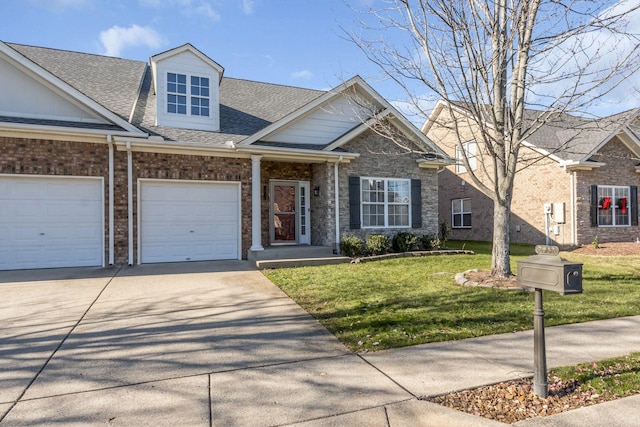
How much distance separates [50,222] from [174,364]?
7.86 meters

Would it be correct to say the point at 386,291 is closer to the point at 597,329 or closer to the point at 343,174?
the point at 597,329

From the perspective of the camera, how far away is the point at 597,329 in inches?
183

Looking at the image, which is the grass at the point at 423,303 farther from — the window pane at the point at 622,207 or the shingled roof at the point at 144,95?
the window pane at the point at 622,207

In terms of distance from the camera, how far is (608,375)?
131 inches

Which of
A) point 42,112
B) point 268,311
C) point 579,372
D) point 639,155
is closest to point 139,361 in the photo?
point 268,311

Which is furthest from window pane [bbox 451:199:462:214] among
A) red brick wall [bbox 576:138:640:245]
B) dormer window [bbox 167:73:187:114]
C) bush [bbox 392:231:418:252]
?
dormer window [bbox 167:73:187:114]

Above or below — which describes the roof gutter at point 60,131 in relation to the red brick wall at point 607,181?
above

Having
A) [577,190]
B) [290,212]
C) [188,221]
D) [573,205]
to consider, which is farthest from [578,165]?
[188,221]

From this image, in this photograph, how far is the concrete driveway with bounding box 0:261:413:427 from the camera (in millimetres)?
2752

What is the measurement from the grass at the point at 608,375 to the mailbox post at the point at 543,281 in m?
0.47

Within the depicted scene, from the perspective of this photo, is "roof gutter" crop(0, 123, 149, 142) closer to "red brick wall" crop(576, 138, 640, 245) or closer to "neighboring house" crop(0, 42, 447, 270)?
"neighboring house" crop(0, 42, 447, 270)

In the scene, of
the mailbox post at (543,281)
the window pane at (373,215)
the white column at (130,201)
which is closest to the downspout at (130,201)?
the white column at (130,201)

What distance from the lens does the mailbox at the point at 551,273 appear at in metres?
2.80

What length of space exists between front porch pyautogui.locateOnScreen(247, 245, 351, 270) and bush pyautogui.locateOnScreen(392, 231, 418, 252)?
2177 millimetres
